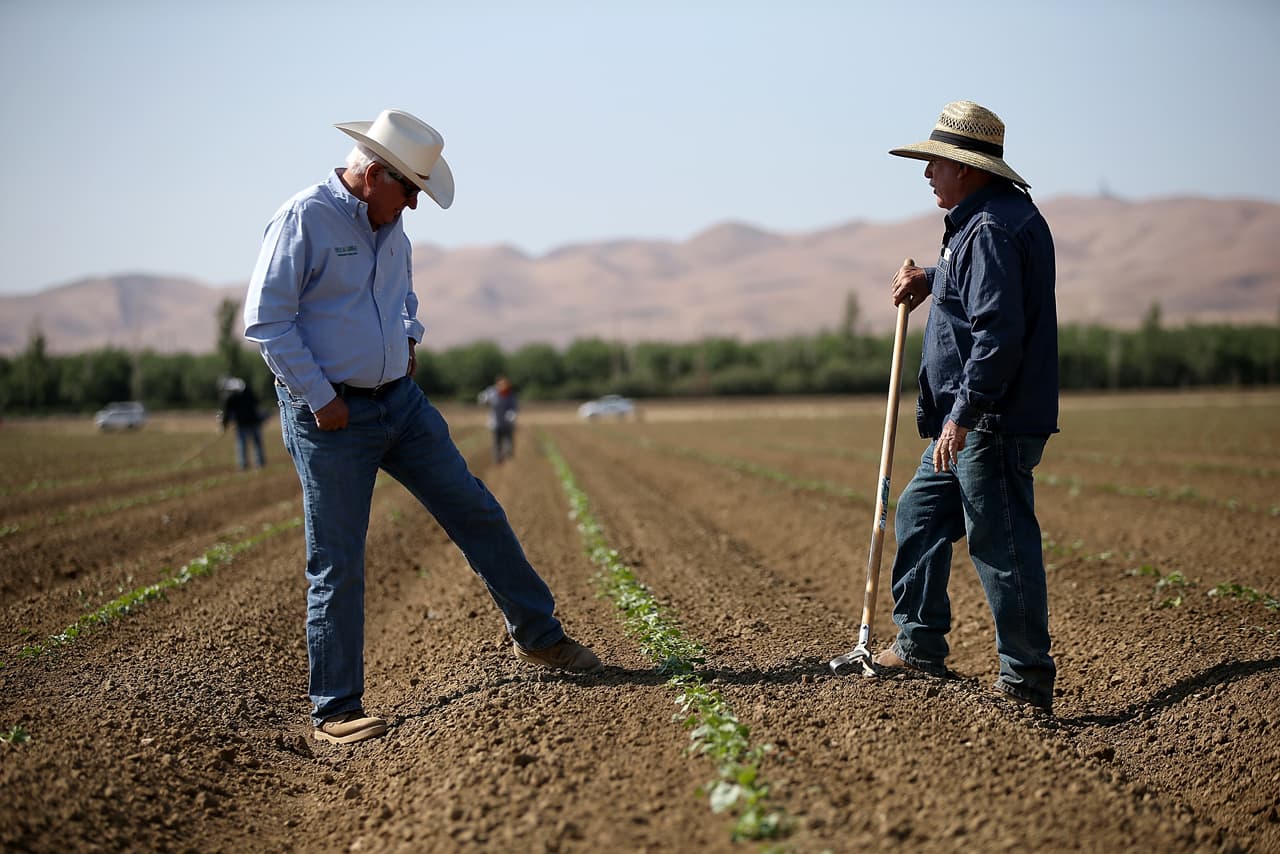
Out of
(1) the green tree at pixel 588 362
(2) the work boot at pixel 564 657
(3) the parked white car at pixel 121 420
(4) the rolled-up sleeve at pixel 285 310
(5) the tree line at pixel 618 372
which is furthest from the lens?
(1) the green tree at pixel 588 362

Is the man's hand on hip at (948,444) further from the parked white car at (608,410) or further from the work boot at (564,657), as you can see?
the parked white car at (608,410)

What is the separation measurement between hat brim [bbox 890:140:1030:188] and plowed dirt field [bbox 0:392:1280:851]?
2.22 metres

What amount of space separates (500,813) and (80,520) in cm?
1184

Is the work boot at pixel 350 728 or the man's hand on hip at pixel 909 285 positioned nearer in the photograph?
the work boot at pixel 350 728

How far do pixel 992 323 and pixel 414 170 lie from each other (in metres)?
2.44

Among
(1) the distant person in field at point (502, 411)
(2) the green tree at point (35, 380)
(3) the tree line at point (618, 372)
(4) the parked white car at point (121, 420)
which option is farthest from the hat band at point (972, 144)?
(2) the green tree at point (35, 380)

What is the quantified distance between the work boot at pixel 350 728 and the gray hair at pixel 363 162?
7.50 ft

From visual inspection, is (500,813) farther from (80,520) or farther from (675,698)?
(80,520)

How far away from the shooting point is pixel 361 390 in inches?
173

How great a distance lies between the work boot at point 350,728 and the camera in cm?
445

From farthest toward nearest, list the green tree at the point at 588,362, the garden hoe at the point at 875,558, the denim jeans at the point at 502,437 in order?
the green tree at the point at 588,362 → the denim jeans at the point at 502,437 → the garden hoe at the point at 875,558

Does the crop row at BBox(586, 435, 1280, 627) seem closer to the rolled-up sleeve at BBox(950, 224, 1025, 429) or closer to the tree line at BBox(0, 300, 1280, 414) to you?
the rolled-up sleeve at BBox(950, 224, 1025, 429)

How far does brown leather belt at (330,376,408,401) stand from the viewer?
14.2ft

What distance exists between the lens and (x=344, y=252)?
426 cm
